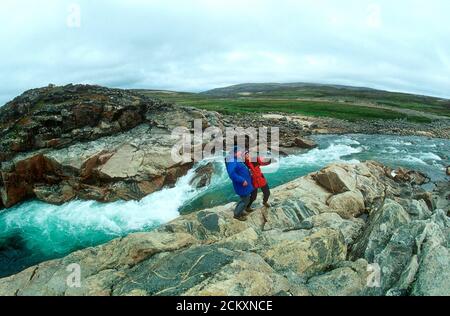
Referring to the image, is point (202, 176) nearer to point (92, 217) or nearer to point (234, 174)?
point (92, 217)

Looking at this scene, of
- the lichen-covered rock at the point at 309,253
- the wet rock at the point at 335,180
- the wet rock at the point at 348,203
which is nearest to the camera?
the lichen-covered rock at the point at 309,253

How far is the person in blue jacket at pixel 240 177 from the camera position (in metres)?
13.4

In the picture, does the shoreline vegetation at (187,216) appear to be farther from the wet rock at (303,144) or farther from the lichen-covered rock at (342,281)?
the wet rock at (303,144)

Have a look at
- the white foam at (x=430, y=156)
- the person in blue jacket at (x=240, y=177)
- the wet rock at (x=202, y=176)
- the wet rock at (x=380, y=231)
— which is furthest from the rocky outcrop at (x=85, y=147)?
the white foam at (x=430, y=156)

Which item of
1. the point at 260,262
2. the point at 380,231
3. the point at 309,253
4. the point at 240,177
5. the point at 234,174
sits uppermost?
the point at 234,174

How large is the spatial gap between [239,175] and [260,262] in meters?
4.56

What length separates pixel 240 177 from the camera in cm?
1348

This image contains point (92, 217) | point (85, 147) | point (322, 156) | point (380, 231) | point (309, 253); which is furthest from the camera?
point (322, 156)

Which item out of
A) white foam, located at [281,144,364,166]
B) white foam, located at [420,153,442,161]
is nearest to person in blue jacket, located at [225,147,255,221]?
white foam, located at [281,144,364,166]

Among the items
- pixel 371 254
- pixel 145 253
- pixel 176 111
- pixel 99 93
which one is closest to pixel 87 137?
pixel 99 93

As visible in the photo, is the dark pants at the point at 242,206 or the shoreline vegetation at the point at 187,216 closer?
the shoreline vegetation at the point at 187,216

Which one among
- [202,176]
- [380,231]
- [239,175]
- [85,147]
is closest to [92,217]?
[85,147]

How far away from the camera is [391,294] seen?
8445mm
